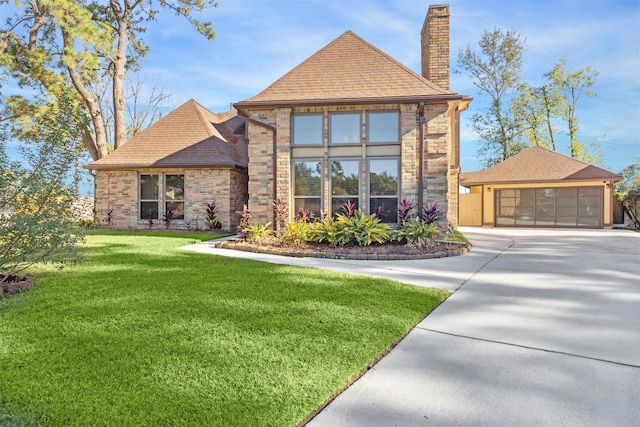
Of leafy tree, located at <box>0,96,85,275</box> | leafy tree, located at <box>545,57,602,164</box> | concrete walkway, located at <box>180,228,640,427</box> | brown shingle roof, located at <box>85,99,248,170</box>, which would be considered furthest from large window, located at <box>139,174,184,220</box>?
leafy tree, located at <box>545,57,602,164</box>

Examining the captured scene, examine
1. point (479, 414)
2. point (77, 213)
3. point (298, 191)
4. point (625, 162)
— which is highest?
point (625, 162)

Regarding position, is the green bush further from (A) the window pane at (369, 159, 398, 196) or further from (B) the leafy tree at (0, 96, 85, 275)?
(B) the leafy tree at (0, 96, 85, 275)

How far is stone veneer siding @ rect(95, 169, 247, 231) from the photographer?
13078 millimetres

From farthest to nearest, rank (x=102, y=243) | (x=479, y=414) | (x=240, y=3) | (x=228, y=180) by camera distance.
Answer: (x=228, y=180) → (x=240, y=3) → (x=102, y=243) → (x=479, y=414)

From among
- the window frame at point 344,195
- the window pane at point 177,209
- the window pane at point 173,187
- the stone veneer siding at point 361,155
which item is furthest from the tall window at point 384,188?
the window pane at point 173,187

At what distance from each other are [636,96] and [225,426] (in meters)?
25.9

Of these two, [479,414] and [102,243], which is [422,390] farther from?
[102,243]

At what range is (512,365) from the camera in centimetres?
263

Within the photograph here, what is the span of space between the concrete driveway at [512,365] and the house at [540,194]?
51.2ft

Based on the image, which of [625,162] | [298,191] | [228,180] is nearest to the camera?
[298,191]

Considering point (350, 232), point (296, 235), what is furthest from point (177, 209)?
point (350, 232)

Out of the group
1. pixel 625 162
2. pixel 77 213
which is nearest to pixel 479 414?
pixel 77 213

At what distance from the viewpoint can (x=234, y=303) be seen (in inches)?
Result: 150

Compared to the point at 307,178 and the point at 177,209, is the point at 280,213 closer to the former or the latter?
the point at 307,178
